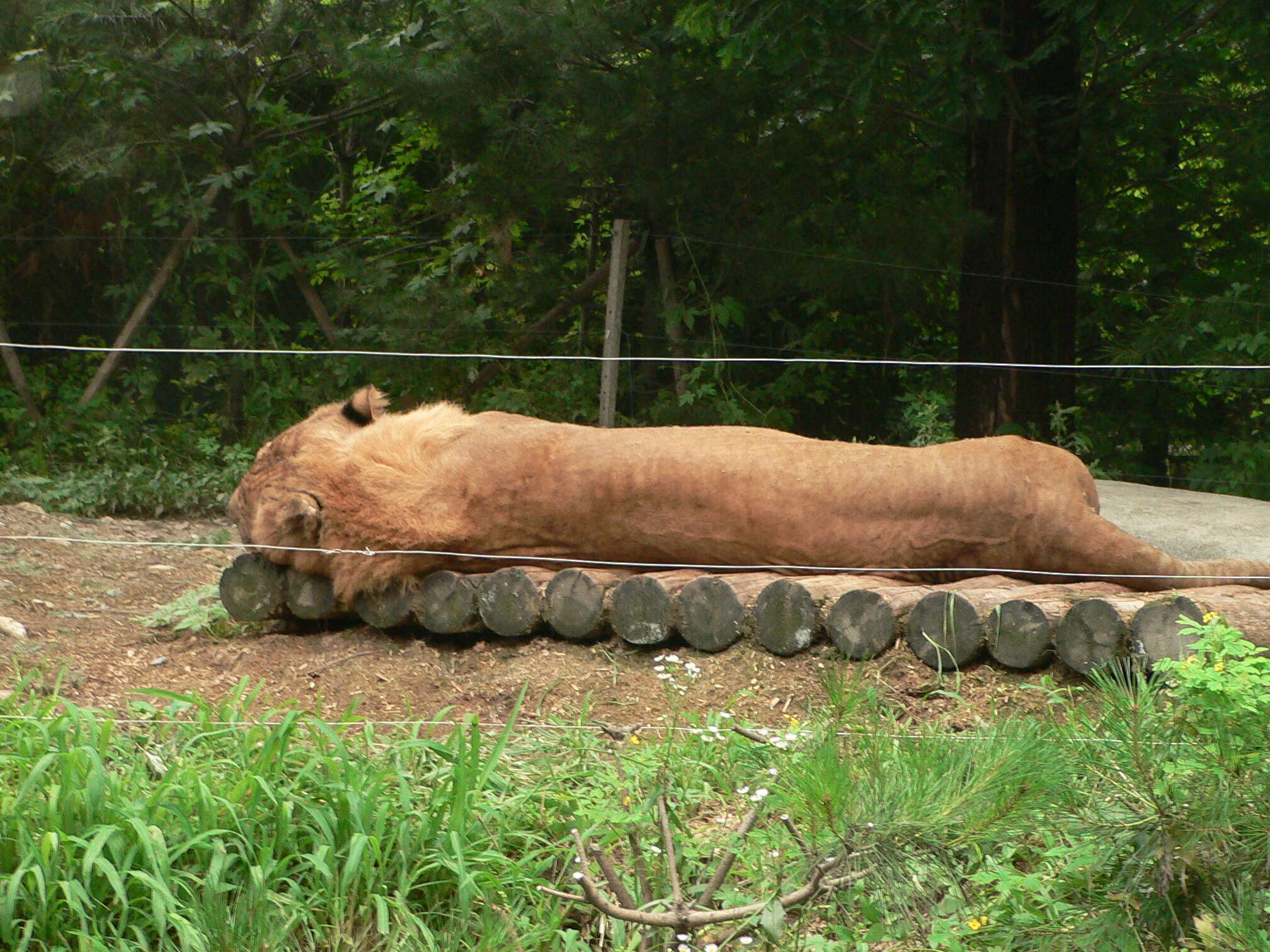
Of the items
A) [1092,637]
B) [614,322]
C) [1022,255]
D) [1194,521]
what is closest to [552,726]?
[1092,637]

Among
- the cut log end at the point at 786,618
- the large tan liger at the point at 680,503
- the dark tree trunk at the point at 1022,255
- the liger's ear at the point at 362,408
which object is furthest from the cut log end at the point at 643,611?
the dark tree trunk at the point at 1022,255

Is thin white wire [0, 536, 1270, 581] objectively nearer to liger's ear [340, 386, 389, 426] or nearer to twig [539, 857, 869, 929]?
liger's ear [340, 386, 389, 426]

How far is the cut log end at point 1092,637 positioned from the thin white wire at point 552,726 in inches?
23.5

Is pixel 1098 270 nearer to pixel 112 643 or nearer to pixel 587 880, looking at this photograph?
pixel 112 643

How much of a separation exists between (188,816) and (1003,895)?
1.72m

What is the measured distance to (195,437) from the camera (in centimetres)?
612

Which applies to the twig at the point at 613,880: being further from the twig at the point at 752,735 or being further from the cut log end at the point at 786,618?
the cut log end at the point at 786,618

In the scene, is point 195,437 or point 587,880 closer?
point 587,880

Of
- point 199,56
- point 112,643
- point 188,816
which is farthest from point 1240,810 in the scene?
point 199,56

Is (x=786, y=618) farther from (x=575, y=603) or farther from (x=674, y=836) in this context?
(x=674, y=836)

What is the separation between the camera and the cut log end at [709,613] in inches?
155

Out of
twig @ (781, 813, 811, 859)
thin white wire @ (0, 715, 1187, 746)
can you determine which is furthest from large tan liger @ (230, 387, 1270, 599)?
twig @ (781, 813, 811, 859)

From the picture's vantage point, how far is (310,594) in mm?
4434

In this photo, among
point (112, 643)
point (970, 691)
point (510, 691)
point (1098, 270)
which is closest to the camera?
point (970, 691)
